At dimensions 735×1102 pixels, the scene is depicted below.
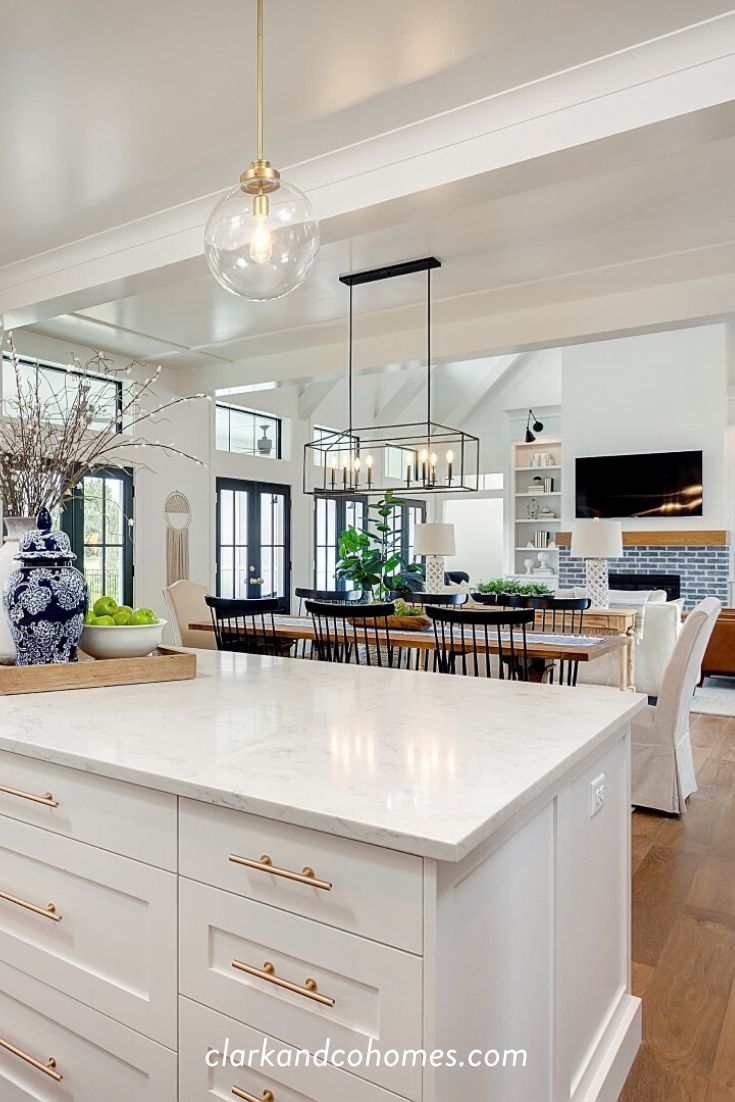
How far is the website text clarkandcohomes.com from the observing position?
3.40 feet

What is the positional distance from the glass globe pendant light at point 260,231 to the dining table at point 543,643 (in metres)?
2.28

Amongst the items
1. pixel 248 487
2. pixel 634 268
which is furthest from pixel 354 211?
pixel 248 487

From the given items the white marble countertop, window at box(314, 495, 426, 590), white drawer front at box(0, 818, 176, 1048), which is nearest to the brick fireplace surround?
window at box(314, 495, 426, 590)

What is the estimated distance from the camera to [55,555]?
6.70ft

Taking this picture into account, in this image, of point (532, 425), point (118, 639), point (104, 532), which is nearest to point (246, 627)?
point (104, 532)

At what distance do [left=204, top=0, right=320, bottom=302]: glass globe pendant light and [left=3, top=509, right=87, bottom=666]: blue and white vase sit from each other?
32.8 inches

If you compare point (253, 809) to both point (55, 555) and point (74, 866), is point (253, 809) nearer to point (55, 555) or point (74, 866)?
point (74, 866)

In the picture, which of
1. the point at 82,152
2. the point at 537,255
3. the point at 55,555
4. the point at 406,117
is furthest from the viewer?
the point at 537,255

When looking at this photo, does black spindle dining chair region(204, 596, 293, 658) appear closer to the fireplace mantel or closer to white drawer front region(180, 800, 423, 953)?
white drawer front region(180, 800, 423, 953)

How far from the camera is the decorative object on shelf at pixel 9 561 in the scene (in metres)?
2.09

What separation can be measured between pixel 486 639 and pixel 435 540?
2699 mm

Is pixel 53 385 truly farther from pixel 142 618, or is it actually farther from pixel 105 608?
pixel 142 618

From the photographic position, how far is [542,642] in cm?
384

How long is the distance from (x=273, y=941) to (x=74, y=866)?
47 cm
